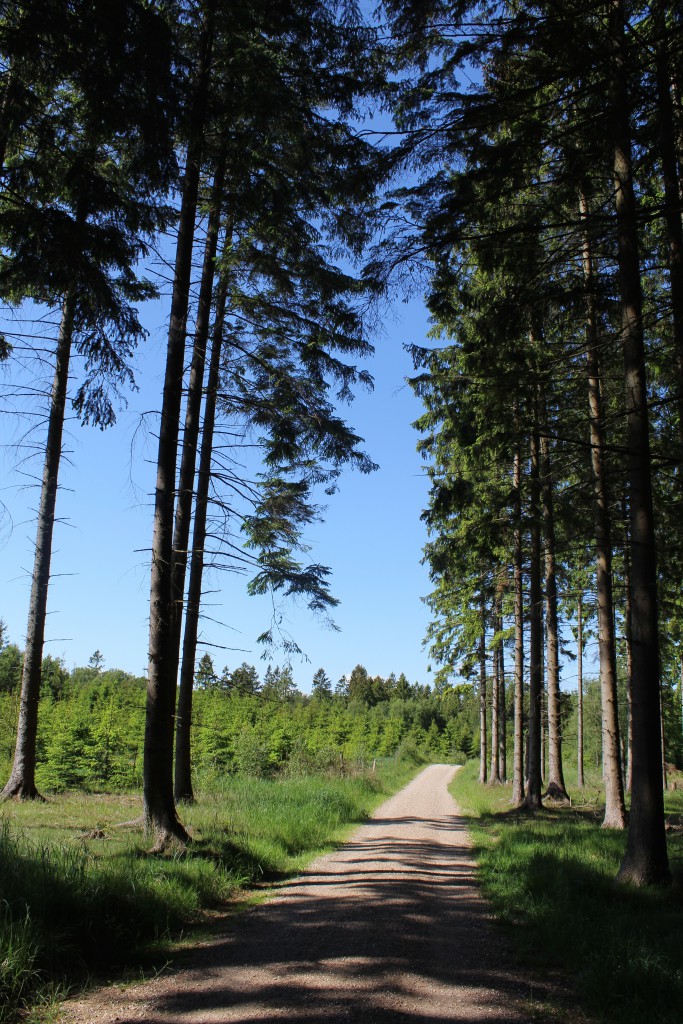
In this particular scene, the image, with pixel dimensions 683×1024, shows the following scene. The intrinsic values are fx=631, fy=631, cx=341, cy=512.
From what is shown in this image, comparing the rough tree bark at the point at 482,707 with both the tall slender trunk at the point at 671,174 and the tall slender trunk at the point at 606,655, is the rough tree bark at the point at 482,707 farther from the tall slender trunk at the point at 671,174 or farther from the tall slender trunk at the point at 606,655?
the tall slender trunk at the point at 671,174

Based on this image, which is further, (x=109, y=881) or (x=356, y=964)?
(x=109, y=881)

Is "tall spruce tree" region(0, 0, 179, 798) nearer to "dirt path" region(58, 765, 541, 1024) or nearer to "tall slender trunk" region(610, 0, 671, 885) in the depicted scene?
"tall slender trunk" region(610, 0, 671, 885)

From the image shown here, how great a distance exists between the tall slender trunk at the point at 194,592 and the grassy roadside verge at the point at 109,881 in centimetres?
83

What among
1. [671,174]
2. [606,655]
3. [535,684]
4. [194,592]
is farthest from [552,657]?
[671,174]

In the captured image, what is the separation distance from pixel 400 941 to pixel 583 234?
8752mm

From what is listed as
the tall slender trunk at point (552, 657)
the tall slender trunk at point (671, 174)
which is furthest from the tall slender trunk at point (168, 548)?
the tall slender trunk at point (552, 657)

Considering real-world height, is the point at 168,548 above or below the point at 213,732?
above

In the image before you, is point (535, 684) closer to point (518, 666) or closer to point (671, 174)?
point (518, 666)

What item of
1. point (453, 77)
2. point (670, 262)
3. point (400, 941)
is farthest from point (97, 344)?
point (670, 262)

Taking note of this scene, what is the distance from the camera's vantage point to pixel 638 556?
834 cm

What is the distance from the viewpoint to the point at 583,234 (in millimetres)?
8734

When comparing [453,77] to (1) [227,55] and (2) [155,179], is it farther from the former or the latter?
(2) [155,179]

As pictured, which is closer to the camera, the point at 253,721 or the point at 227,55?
the point at 227,55

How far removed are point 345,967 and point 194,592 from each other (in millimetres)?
8784
